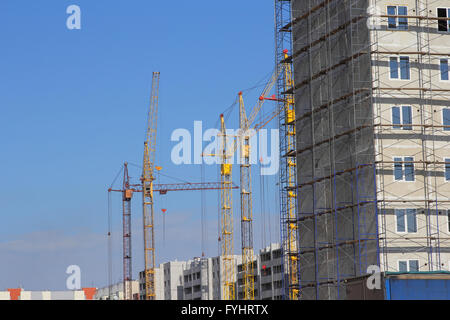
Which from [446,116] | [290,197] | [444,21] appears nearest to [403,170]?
[446,116]

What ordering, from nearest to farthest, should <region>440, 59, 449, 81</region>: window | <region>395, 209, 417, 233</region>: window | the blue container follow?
the blue container, <region>395, 209, 417, 233</region>: window, <region>440, 59, 449, 81</region>: window

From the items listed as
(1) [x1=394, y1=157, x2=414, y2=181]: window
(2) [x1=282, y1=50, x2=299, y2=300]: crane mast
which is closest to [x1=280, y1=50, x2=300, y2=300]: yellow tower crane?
(2) [x1=282, y1=50, x2=299, y2=300]: crane mast

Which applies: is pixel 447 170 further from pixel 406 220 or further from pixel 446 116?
pixel 406 220

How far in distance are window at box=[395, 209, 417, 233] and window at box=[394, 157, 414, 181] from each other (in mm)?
2439

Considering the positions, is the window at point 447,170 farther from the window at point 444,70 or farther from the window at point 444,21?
the window at point 444,21

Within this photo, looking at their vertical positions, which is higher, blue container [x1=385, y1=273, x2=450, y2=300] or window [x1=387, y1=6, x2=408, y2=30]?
window [x1=387, y1=6, x2=408, y2=30]

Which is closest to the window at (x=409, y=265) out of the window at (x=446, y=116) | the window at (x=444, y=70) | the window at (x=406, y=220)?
the window at (x=406, y=220)

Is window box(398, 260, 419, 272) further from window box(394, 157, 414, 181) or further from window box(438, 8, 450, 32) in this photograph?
window box(438, 8, 450, 32)

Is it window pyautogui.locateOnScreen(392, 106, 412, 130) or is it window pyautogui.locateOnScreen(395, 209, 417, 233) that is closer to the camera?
window pyautogui.locateOnScreen(395, 209, 417, 233)

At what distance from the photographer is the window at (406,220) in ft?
207

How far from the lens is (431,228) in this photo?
208 ft

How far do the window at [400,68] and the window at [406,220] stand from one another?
33.7 ft

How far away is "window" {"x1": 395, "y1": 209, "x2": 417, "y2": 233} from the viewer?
2483 inches
